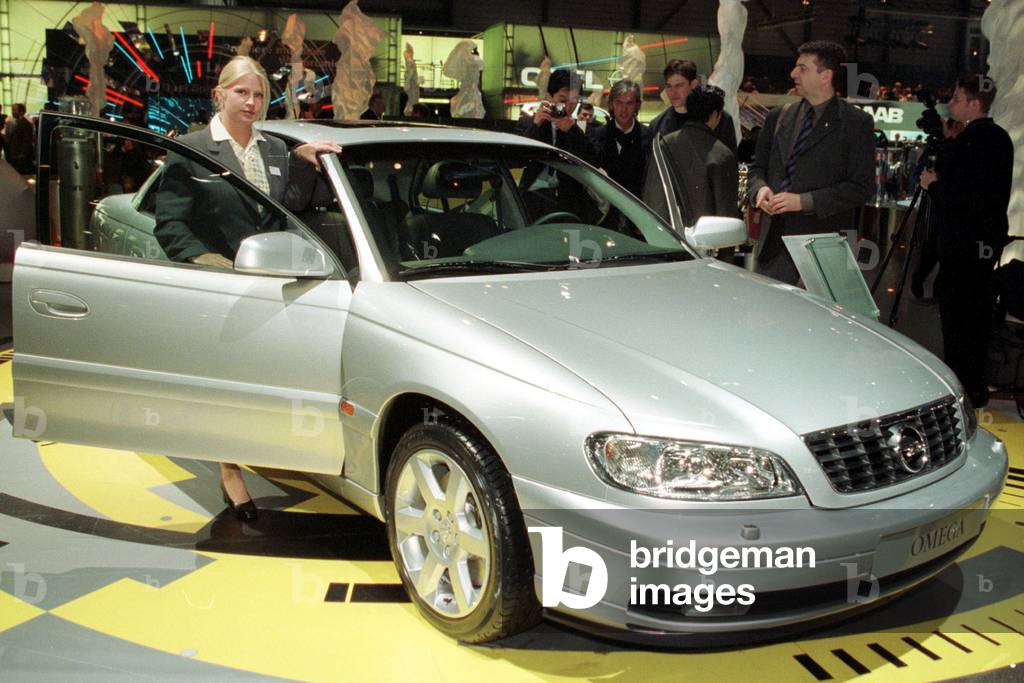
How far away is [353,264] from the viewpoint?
10.1ft

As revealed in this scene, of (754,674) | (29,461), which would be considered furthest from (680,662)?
(29,461)

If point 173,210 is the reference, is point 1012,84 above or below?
above

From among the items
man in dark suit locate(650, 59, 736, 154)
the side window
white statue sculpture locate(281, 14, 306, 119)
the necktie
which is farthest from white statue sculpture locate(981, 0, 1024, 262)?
white statue sculpture locate(281, 14, 306, 119)

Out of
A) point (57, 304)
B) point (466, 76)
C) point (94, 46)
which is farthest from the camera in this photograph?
point (94, 46)

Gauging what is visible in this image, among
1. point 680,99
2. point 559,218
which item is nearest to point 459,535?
point 559,218

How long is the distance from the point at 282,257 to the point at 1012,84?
7.15m

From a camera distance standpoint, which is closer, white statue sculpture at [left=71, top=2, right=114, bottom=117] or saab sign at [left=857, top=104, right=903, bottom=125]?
white statue sculpture at [left=71, top=2, right=114, bottom=117]

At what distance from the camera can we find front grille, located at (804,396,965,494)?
2.35 metres

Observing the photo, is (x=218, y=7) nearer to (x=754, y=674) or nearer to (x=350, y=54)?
(x=350, y=54)

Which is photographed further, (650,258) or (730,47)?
(730,47)

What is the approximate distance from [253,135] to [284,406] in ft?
3.85

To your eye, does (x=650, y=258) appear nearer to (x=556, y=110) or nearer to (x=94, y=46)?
(x=556, y=110)

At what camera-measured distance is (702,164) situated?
5.38 meters

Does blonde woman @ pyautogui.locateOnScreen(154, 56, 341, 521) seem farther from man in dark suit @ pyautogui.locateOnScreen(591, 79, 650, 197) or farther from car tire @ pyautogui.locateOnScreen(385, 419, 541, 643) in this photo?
man in dark suit @ pyautogui.locateOnScreen(591, 79, 650, 197)
